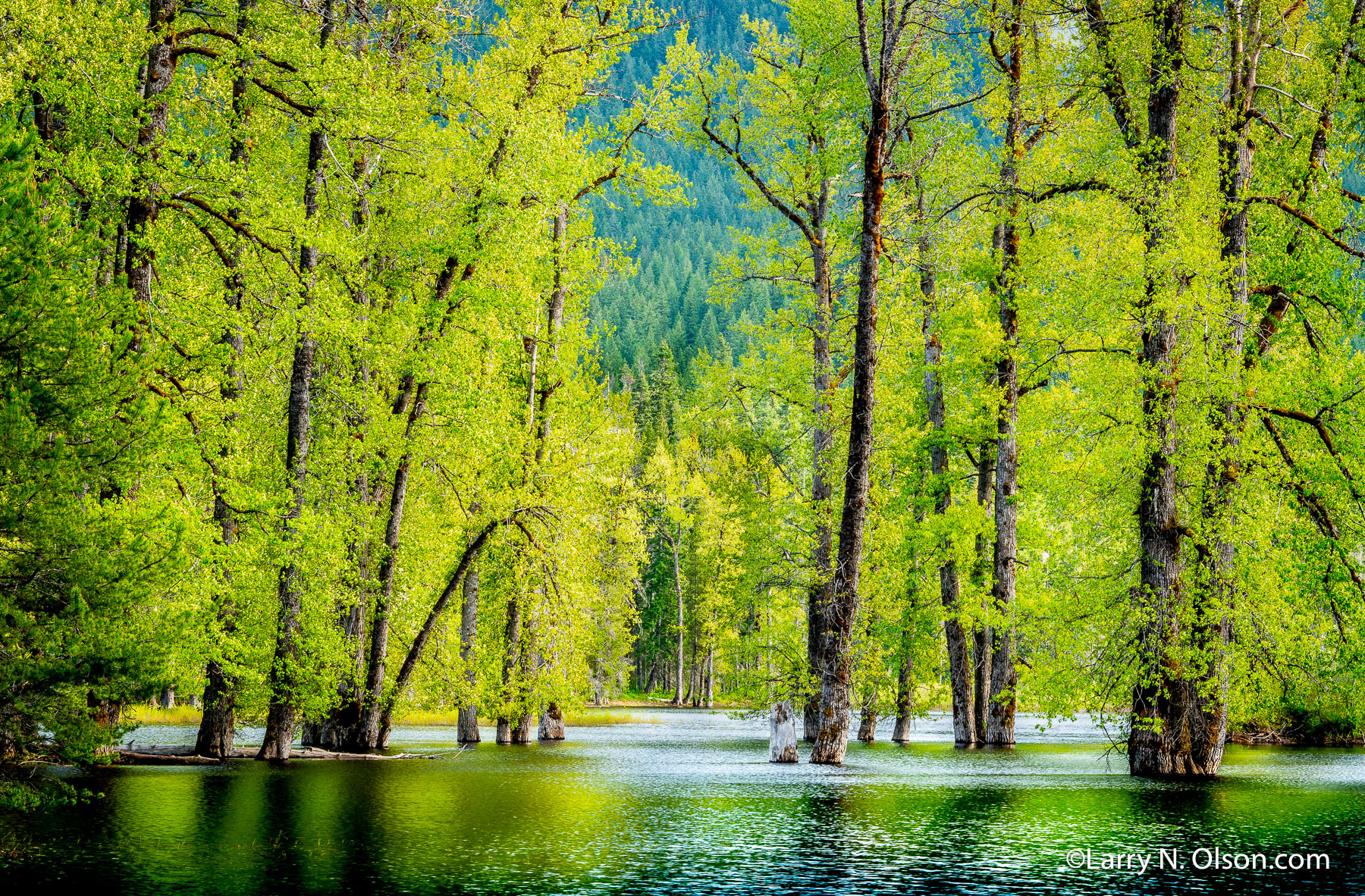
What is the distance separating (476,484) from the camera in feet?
86.0

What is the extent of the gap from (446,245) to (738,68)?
1060cm

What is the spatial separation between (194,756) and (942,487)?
22.1m

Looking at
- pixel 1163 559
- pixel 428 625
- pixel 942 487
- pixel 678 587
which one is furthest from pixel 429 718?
pixel 1163 559

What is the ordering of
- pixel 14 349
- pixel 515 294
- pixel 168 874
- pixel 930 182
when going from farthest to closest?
pixel 930 182 < pixel 515 294 < pixel 14 349 < pixel 168 874

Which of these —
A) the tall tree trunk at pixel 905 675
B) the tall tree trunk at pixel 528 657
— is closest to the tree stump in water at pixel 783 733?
the tall tree trunk at pixel 528 657

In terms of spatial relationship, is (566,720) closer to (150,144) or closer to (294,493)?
(294,493)

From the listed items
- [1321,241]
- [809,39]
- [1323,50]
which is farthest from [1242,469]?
[809,39]

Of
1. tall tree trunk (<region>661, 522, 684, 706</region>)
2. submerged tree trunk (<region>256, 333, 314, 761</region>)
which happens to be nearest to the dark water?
submerged tree trunk (<region>256, 333, 314, 761</region>)

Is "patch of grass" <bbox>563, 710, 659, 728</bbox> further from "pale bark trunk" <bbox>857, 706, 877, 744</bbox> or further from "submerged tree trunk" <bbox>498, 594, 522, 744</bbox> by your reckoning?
"submerged tree trunk" <bbox>498, 594, 522, 744</bbox>

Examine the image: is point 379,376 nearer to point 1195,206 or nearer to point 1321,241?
point 1195,206

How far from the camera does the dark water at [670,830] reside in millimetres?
9312

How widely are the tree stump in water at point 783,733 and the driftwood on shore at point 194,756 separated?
27.0 ft

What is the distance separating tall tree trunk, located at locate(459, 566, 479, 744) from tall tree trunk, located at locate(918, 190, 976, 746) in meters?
13.6

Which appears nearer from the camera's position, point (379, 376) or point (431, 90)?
point (431, 90)
